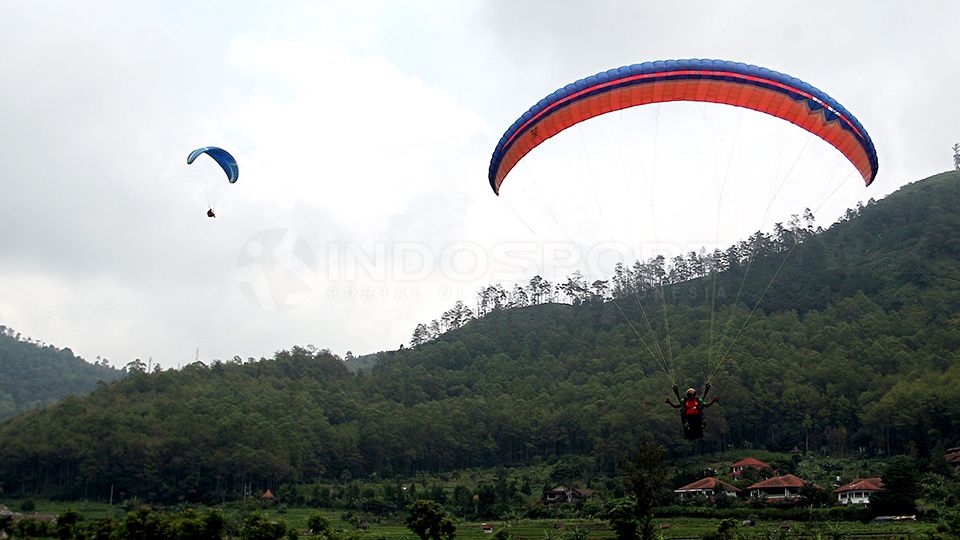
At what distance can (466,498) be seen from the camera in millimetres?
53375

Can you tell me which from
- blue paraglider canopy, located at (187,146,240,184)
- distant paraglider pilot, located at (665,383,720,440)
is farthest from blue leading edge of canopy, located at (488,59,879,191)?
blue paraglider canopy, located at (187,146,240,184)

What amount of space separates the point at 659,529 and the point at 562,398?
4110 centimetres

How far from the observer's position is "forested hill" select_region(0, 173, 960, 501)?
65.3 m

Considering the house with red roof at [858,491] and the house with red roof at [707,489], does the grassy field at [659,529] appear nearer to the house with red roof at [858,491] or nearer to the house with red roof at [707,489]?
the house with red roof at [858,491]

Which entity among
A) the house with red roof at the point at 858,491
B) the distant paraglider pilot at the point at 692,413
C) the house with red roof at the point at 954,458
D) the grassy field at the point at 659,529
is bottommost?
the grassy field at the point at 659,529

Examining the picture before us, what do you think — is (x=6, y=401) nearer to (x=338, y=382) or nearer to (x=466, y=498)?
(x=338, y=382)

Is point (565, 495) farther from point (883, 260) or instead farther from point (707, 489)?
point (883, 260)

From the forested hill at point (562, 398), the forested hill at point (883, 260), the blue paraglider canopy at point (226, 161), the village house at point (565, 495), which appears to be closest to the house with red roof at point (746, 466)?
the forested hill at point (562, 398)

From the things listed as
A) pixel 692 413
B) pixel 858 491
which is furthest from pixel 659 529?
pixel 692 413

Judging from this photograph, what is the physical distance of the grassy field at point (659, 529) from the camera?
117 feet

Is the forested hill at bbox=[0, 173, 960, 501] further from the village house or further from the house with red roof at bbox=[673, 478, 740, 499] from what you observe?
the village house

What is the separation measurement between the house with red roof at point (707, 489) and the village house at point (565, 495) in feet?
20.2

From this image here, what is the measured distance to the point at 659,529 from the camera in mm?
40344

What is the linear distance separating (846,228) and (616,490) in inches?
3096
